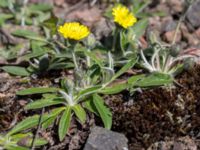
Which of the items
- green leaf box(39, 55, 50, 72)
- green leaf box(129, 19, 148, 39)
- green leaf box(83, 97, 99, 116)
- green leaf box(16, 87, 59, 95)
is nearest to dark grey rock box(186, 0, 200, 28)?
green leaf box(129, 19, 148, 39)

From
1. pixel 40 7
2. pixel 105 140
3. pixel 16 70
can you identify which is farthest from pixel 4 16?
pixel 105 140

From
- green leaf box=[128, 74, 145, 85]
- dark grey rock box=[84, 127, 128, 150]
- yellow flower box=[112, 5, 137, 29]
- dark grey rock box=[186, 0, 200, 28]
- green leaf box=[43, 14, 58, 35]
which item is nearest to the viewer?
dark grey rock box=[84, 127, 128, 150]

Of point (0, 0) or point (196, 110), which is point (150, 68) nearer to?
point (196, 110)

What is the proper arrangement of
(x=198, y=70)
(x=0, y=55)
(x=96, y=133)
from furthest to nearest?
1. (x=0, y=55)
2. (x=198, y=70)
3. (x=96, y=133)

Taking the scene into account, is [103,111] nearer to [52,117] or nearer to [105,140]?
[105,140]

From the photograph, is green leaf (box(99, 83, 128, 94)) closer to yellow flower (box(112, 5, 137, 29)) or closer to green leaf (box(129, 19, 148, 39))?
yellow flower (box(112, 5, 137, 29))

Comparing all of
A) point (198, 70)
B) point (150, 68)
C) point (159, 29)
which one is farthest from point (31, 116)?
point (159, 29)
